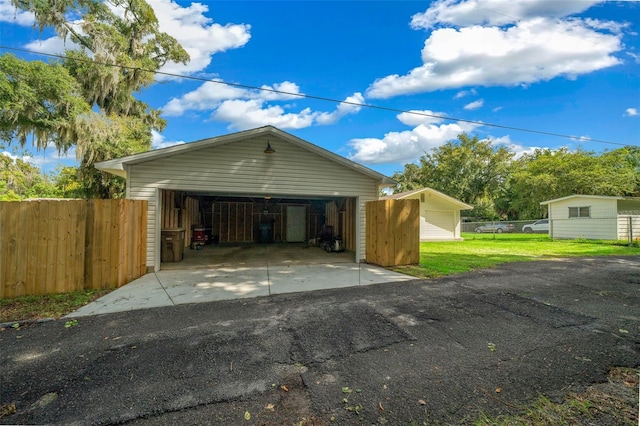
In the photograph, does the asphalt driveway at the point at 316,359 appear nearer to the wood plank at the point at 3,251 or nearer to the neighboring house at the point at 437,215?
the wood plank at the point at 3,251

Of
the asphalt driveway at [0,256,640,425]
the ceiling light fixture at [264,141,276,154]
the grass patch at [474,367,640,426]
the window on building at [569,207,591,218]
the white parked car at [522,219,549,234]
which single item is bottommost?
the asphalt driveway at [0,256,640,425]

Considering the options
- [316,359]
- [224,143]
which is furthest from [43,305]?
[224,143]

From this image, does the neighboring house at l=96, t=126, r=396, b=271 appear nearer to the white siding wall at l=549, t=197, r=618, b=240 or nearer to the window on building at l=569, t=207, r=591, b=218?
the white siding wall at l=549, t=197, r=618, b=240

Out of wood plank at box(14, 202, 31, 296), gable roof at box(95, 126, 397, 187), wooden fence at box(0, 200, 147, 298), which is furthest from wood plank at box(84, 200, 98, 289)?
gable roof at box(95, 126, 397, 187)

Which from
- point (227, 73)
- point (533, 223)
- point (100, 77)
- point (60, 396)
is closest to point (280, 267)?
point (60, 396)

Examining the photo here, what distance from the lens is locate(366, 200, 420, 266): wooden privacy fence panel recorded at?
7.59 metres

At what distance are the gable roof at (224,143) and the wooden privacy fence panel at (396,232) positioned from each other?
120cm

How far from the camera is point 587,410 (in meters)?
1.89

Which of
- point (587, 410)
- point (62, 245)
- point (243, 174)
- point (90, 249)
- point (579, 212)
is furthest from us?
point (579, 212)

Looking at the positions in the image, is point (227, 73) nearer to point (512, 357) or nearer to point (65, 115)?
point (65, 115)

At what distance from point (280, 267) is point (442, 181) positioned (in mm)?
29410

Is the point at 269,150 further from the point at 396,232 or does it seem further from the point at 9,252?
the point at 9,252

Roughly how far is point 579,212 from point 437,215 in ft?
28.3

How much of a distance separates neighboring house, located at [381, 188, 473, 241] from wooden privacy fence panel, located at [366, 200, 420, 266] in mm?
9319
